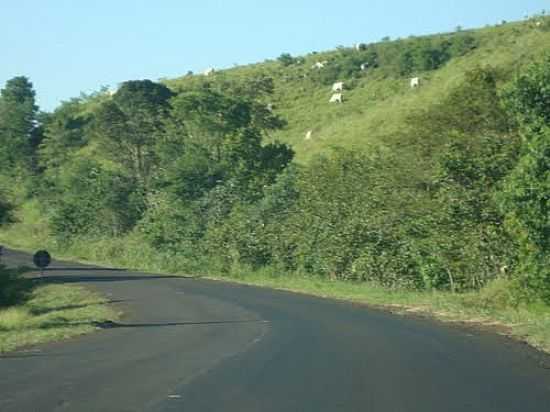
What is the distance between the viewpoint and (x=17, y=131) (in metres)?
86.9

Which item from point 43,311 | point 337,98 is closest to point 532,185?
point 43,311

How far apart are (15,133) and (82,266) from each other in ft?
117

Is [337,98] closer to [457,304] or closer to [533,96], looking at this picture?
[457,304]

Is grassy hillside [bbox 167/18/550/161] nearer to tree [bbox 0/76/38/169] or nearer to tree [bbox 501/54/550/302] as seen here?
tree [bbox 501/54/550/302]

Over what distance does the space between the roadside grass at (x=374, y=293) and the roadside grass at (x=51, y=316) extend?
26.8 feet

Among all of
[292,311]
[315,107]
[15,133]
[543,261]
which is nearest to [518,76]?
[543,261]

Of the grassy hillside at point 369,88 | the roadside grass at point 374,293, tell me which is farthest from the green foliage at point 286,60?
the roadside grass at point 374,293

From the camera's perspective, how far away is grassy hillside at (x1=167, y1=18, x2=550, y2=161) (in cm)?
5825

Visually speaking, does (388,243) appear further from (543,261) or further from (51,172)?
(51,172)

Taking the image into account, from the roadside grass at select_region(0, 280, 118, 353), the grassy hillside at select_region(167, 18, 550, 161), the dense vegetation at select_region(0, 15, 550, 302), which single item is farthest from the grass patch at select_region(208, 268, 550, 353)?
the roadside grass at select_region(0, 280, 118, 353)

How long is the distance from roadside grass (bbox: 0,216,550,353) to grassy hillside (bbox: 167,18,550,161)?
7.30 metres

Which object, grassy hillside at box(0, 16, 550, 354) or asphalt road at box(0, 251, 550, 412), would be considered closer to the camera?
asphalt road at box(0, 251, 550, 412)

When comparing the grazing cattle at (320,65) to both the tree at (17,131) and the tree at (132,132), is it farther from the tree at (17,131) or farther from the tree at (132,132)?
the tree at (132,132)

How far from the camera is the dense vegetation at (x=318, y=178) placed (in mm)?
30703
